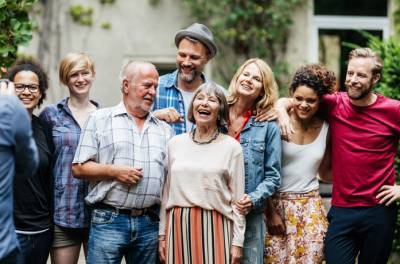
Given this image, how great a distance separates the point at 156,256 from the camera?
3.86 meters

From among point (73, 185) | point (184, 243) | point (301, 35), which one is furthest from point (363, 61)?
point (301, 35)

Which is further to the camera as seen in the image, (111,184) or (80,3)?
(80,3)

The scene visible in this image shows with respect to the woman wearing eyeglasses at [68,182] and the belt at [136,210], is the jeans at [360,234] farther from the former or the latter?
the woman wearing eyeglasses at [68,182]

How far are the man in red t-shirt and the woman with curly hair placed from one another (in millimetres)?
110

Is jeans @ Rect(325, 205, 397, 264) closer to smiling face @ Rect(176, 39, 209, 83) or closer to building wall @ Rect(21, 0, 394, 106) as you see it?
smiling face @ Rect(176, 39, 209, 83)

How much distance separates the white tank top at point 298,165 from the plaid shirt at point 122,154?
2.57ft

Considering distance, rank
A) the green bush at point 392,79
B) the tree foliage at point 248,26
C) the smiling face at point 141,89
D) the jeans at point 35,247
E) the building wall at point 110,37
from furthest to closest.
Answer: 1. the tree foliage at point 248,26
2. the building wall at point 110,37
3. the green bush at point 392,79
4. the smiling face at point 141,89
5. the jeans at point 35,247

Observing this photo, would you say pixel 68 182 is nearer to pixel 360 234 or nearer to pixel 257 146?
pixel 257 146

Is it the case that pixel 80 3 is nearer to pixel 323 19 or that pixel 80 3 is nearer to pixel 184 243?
pixel 323 19

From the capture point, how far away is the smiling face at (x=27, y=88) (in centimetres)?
384

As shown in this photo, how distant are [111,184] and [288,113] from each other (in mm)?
1252


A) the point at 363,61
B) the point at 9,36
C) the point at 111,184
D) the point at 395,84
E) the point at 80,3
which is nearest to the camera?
the point at 111,184

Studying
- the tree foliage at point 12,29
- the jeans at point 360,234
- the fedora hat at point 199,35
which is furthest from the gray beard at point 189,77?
the jeans at point 360,234

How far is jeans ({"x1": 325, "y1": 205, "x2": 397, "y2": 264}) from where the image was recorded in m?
3.96
